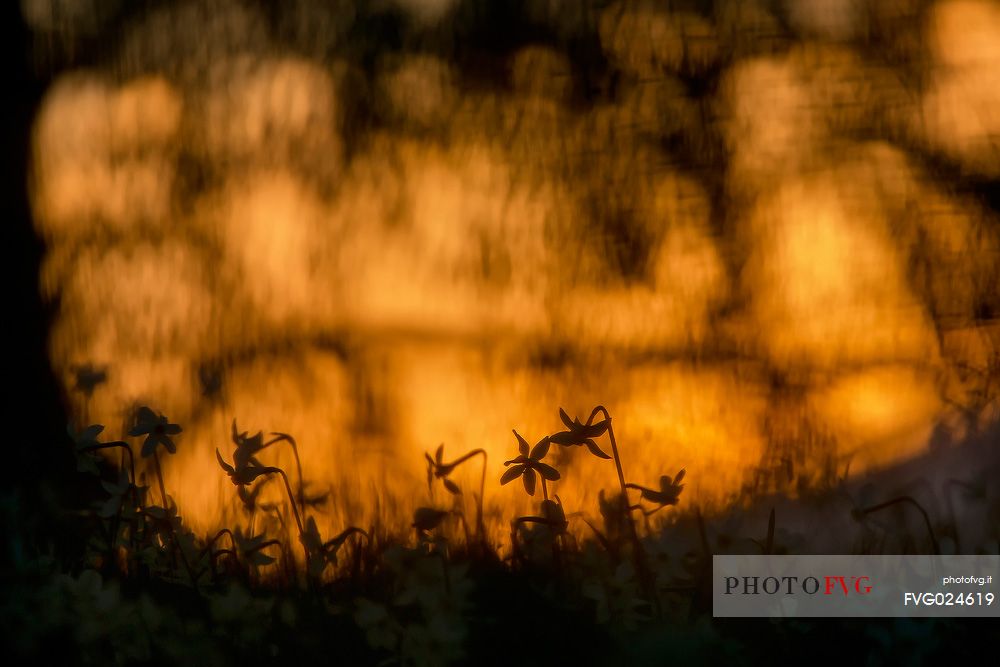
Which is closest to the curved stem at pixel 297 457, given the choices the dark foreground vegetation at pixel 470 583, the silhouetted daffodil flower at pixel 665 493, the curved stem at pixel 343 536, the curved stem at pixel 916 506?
the dark foreground vegetation at pixel 470 583

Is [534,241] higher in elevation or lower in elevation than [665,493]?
higher

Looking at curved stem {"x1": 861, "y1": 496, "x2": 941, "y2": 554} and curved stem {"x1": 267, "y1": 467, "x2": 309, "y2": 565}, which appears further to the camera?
curved stem {"x1": 267, "y1": 467, "x2": 309, "y2": 565}

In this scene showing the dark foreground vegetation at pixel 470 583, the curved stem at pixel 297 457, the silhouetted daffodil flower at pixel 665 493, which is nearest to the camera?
the dark foreground vegetation at pixel 470 583

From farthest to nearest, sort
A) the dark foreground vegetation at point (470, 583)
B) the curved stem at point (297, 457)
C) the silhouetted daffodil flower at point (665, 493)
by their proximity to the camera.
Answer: the curved stem at point (297, 457)
the silhouetted daffodil flower at point (665, 493)
the dark foreground vegetation at point (470, 583)

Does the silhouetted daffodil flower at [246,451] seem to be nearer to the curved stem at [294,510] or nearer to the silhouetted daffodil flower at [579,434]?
the curved stem at [294,510]

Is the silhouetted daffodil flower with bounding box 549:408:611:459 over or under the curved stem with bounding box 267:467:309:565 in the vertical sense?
over

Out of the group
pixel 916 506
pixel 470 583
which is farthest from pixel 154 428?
pixel 916 506

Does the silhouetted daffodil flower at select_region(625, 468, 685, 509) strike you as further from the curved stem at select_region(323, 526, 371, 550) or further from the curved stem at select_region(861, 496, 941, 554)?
the curved stem at select_region(323, 526, 371, 550)

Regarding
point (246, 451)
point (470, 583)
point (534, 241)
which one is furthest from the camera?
point (534, 241)

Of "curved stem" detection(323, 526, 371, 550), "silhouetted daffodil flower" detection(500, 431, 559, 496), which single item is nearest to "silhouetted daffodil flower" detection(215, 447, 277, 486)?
"curved stem" detection(323, 526, 371, 550)

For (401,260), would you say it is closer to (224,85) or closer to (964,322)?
(224,85)

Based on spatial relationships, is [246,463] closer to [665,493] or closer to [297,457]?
[297,457]

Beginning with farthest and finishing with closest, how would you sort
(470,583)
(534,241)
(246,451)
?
1. (534,241)
2. (246,451)
3. (470,583)

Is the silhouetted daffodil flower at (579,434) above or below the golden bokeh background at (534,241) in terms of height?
below
